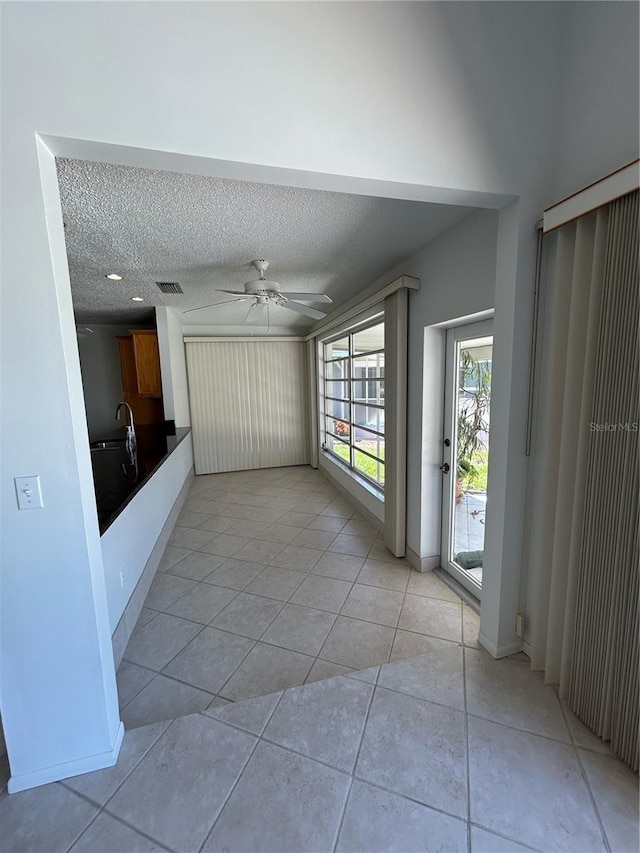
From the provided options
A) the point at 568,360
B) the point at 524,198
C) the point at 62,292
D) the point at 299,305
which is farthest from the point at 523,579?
the point at 299,305

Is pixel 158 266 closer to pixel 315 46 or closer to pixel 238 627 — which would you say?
pixel 315 46

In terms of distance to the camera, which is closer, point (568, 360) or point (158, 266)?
point (568, 360)

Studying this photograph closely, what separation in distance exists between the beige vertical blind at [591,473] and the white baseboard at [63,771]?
79.5 inches

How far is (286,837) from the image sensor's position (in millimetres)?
1175

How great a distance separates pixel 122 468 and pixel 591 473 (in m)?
3.23

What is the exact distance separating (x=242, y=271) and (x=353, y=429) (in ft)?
8.24

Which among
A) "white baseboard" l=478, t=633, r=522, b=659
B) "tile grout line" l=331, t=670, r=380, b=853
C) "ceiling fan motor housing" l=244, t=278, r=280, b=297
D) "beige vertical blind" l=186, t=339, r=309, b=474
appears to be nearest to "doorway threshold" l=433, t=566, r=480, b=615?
"white baseboard" l=478, t=633, r=522, b=659

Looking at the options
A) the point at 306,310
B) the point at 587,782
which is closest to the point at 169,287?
the point at 306,310

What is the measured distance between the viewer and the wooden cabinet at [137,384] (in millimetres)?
5117

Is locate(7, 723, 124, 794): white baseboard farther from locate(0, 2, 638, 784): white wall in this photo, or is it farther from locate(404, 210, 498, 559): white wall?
locate(404, 210, 498, 559): white wall

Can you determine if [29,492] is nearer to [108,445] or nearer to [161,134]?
[161,134]

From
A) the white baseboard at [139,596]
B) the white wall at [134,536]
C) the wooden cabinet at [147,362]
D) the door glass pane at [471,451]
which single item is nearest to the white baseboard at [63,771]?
the white baseboard at [139,596]

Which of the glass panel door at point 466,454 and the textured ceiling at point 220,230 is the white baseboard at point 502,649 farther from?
the textured ceiling at point 220,230

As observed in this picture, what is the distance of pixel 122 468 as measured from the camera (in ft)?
9.82
